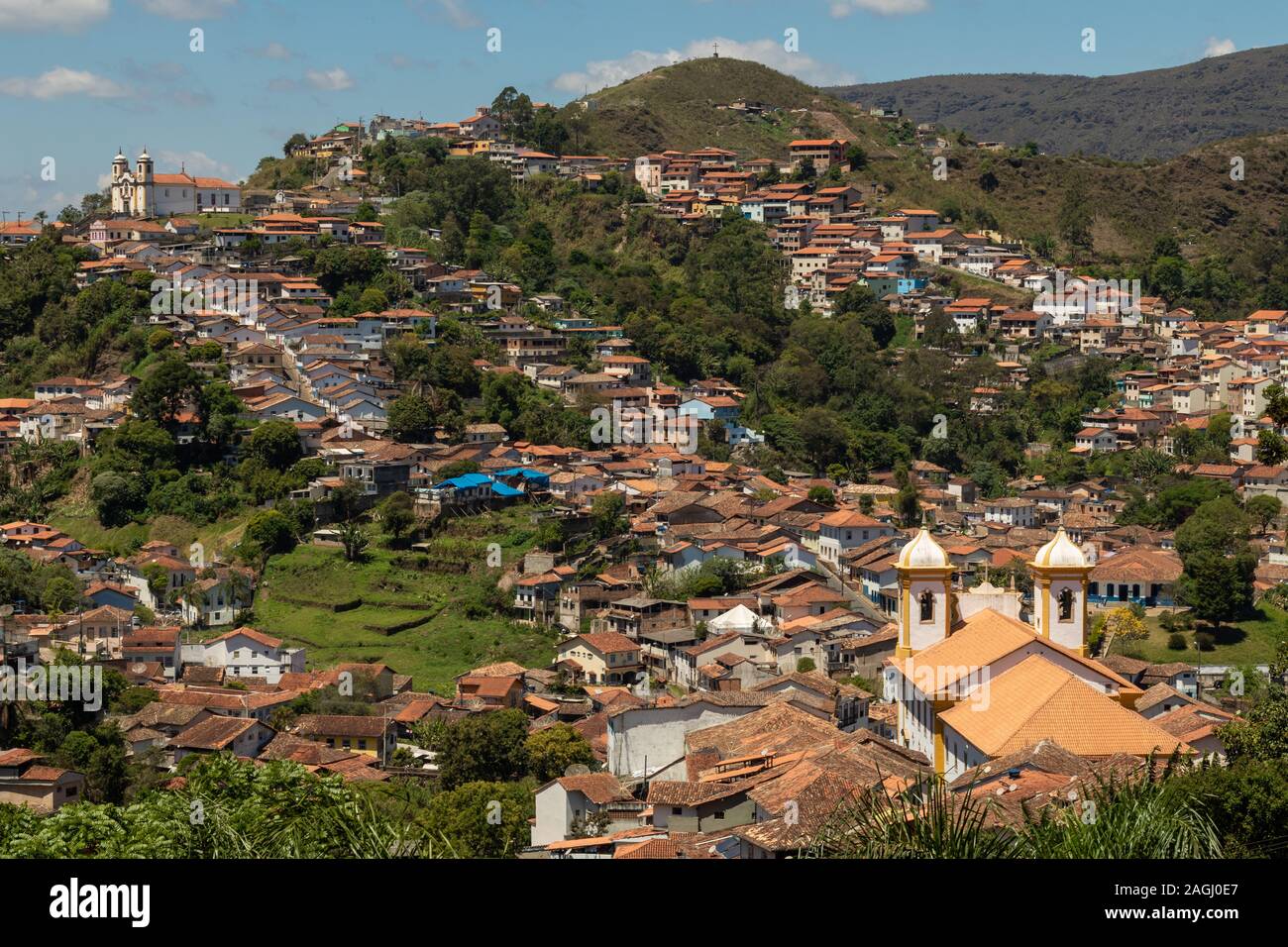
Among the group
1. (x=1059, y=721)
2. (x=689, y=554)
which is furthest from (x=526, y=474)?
(x=1059, y=721)

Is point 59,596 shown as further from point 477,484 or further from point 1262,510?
point 1262,510

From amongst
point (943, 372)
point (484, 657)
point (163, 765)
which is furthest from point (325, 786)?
point (943, 372)

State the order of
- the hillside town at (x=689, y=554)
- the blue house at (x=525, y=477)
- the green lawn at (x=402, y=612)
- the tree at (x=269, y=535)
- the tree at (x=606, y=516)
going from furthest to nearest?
the blue house at (x=525, y=477) < the tree at (x=606, y=516) < the tree at (x=269, y=535) < the green lawn at (x=402, y=612) < the hillside town at (x=689, y=554)

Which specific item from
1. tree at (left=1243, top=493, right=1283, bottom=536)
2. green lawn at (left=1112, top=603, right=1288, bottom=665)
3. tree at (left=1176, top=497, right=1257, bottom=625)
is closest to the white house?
green lawn at (left=1112, top=603, right=1288, bottom=665)

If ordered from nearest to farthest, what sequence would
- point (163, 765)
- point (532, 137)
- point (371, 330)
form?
point (163, 765), point (371, 330), point (532, 137)

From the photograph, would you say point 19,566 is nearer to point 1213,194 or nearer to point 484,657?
point 484,657

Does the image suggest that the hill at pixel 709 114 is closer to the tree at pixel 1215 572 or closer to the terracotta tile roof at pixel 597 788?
the tree at pixel 1215 572

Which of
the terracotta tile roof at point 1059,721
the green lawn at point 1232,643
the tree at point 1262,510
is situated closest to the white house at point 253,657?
the green lawn at point 1232,643
